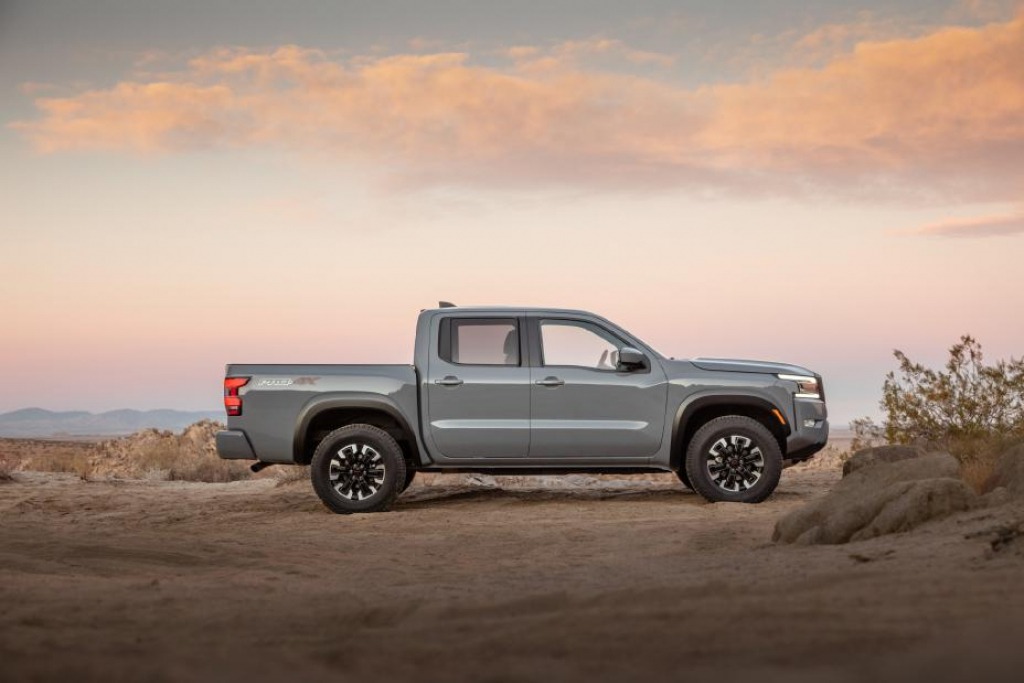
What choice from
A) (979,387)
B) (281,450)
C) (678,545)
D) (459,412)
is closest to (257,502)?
(281,450)

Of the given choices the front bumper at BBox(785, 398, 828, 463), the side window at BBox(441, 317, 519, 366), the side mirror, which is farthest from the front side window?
the front bumper at BBox(785, 398, 828, 463)

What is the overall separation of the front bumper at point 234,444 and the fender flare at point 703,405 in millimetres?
4373

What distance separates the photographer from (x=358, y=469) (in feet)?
41.1

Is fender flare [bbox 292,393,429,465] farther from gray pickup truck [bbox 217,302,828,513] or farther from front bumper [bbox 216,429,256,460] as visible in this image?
front bumper [bbox 216,429,256,460]

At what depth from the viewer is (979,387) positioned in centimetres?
1623

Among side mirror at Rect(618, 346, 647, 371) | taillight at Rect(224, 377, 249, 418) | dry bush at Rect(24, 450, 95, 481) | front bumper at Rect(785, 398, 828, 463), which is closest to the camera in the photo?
side mirror at Rect(618, 346, 647, 371)

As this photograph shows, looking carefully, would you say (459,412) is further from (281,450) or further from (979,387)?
(979,387)

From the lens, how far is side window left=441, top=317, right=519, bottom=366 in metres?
12.6

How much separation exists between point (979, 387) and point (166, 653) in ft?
43.4

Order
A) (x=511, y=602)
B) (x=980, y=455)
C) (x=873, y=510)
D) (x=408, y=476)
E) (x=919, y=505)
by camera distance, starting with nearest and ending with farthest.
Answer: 1. (x=511, y=602)
2. (x=919, y=505)
3. (x=873, y=510)
4. (x=408, y=476)
5. (x=980, y=455)

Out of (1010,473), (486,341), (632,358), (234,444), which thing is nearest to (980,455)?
(1010,473)

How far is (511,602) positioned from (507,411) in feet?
19.3

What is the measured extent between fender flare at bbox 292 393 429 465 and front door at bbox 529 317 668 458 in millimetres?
1325

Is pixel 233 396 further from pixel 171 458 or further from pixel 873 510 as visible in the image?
pixel 171 458
